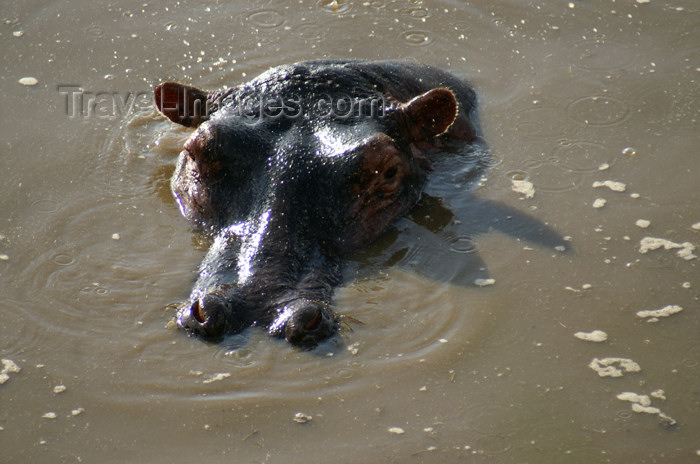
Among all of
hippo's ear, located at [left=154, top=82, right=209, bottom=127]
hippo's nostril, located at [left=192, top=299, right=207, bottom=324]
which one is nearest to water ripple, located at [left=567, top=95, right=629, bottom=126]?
hippo's ear, located at [left=154, top=82, right=209, bottom=127]

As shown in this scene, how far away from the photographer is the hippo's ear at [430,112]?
7.77m

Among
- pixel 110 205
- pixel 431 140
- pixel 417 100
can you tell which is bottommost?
pixel 110 205

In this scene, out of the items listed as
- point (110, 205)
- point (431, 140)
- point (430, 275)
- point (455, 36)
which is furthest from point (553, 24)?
point (110, 205)

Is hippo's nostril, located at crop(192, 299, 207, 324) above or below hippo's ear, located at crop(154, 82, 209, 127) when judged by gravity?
below

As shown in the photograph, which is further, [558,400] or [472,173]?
[472,173]

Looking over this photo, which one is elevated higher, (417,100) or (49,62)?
(417,100)

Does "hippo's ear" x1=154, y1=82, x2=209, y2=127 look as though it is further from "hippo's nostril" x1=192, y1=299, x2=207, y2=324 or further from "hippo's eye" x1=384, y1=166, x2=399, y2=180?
"hippo's nostril" x1=192, y1=299, x2=207, y2=324

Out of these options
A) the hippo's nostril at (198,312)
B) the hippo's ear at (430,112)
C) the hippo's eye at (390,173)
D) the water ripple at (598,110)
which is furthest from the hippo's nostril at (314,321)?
the water ripple at (598,110)

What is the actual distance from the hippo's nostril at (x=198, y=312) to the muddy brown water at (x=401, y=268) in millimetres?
206

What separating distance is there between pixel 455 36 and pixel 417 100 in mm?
3662

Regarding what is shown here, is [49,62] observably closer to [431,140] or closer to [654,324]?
[431,140]

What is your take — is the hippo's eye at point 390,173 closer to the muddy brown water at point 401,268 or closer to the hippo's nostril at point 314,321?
the muddy brown water at point 401,268

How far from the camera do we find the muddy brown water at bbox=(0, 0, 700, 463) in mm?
5465

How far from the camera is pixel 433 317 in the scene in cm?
650
